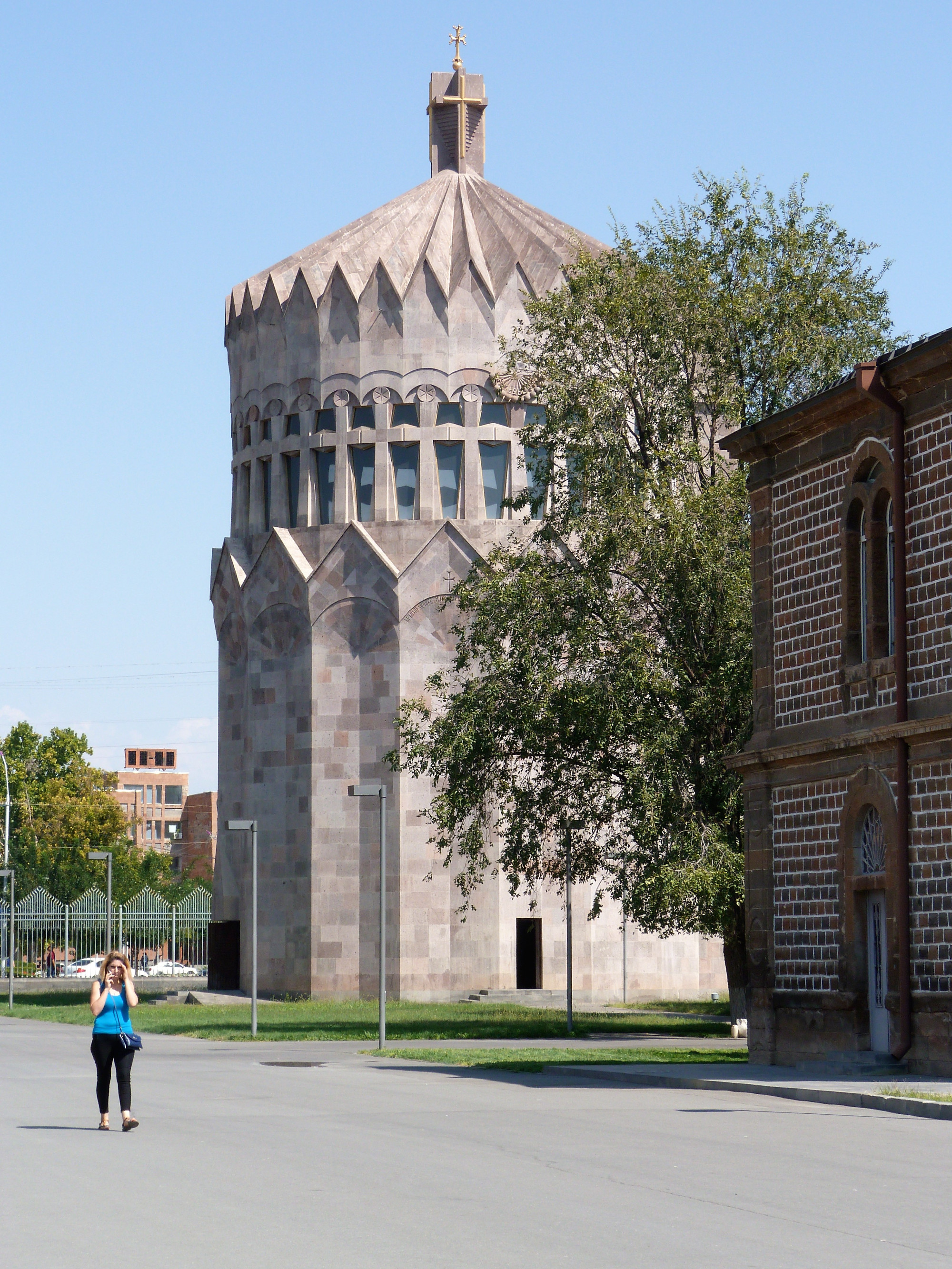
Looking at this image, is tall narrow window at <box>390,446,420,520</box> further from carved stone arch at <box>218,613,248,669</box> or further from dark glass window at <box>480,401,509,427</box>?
carved stone arch at <box>218,613,248,669</box>

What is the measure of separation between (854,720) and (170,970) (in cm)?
5582

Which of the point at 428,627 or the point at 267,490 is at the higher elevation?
the point at 267,490

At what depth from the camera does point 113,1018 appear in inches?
624

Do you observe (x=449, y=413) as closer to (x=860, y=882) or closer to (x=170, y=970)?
(x=860, y=882)

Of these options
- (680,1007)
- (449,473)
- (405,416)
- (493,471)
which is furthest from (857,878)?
(405,416)

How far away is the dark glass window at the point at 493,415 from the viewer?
169 ft

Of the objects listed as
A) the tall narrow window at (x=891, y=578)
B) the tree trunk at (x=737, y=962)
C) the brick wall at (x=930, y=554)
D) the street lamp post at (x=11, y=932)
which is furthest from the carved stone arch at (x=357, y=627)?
the brick wall at (x=930, y=554)

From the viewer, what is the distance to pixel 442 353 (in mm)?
51781

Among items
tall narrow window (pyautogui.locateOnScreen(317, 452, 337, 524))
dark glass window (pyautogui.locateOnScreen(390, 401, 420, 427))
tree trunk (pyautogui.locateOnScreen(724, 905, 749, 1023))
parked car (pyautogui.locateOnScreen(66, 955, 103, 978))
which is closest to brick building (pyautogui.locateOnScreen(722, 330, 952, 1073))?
tree trunk (pyautogui.locateOnScreen(724, 905, 749, 1023))

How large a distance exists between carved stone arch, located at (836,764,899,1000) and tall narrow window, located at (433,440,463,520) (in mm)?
29033

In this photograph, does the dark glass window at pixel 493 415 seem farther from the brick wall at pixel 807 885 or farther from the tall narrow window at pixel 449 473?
the brick wall at pixel 807 885

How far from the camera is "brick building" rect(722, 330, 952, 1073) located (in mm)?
21438

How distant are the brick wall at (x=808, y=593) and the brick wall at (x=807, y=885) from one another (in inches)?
43.4

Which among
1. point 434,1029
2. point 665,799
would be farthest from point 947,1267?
point 434,1029
